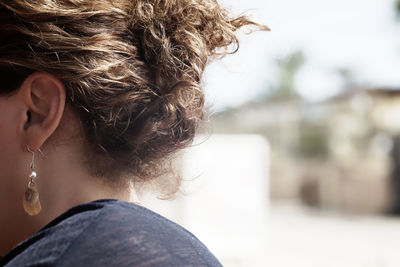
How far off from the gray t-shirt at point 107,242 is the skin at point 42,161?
0.19 m

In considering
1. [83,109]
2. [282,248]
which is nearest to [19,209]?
[83,109]

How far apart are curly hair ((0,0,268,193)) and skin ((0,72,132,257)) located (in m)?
0.03

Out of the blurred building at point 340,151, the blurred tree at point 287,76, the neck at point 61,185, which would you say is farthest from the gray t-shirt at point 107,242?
the blurred tree at point 287,76

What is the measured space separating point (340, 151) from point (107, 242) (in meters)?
18.6

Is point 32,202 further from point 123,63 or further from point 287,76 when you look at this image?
point 287,76

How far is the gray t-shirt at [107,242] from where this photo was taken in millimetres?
979

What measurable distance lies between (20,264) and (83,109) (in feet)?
1.22

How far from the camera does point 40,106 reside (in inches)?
47.9

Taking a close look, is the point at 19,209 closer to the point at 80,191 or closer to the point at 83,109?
the point at 80,191

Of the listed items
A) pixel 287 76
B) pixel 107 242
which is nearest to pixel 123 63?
pixel 107 242

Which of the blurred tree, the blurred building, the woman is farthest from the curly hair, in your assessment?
the blurred tree

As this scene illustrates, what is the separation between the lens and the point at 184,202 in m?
6.93

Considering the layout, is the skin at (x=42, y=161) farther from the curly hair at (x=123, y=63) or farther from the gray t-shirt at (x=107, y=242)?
the gray t-shirt at (x=107, y=242)

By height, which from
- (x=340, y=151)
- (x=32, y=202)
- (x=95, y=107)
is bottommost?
(x=340, y=151)
